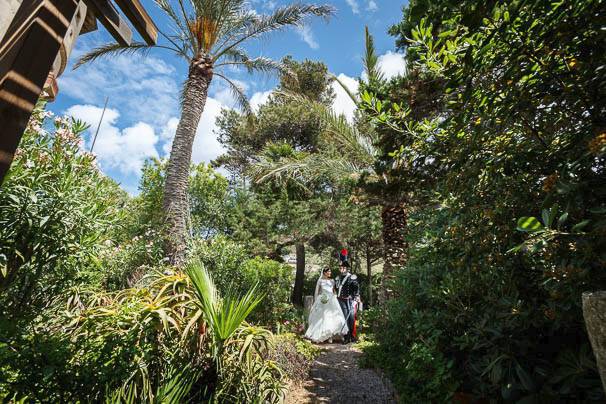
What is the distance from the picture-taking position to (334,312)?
848 centimetres

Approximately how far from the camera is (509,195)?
2006mm

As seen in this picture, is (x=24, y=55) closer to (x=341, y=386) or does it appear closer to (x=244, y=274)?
(x=341, y=386)

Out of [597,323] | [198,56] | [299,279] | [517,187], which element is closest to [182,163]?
[198,56]

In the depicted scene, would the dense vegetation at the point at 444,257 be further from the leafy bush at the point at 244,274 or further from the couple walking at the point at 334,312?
the couple walking at the point at 334,312

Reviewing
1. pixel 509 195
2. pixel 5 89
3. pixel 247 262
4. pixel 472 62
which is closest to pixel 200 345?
pixel 5 89

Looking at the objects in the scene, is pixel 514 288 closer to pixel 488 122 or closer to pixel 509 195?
pixel 509 195

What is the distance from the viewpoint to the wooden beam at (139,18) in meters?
2.34

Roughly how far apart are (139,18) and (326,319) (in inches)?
315

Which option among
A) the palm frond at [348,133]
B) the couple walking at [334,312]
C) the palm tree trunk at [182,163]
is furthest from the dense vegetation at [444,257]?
the palm frond at [348,133]

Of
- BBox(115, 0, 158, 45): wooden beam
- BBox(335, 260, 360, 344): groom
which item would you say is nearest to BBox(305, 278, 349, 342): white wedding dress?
BBox(335, 260, 360, 344): groom

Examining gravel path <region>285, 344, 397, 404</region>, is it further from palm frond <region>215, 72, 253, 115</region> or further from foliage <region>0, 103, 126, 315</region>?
palm frond <region>215, 72, 253, 115</region>

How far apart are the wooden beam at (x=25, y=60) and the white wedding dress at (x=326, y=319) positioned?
317 inches

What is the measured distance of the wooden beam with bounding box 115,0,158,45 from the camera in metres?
2.34

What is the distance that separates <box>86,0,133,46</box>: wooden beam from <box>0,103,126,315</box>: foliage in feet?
4.95
